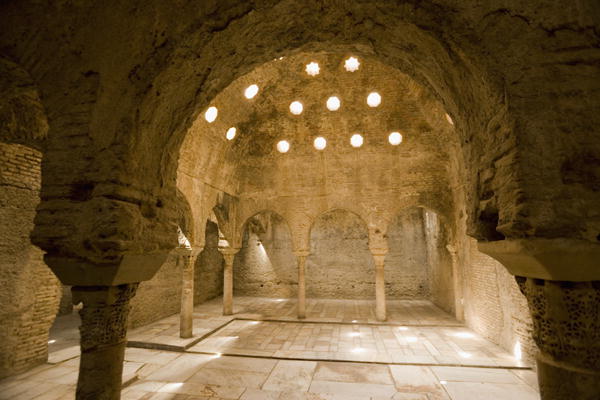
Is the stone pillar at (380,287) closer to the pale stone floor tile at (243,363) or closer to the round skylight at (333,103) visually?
the pale stone floor tile at (243,363)

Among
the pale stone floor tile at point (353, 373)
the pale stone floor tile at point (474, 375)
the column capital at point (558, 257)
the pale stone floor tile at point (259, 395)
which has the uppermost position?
the column capital at point (558, 257)

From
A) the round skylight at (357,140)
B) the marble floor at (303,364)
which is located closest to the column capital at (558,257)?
the marble floor at (303,364)

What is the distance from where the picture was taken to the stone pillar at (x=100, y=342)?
2.92 m

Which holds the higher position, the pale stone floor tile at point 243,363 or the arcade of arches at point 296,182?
the arcade of arches at point 296,182

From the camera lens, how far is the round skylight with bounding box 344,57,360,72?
34.1ft

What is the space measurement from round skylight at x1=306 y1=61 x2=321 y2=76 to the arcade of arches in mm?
78

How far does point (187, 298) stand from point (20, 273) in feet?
12.9

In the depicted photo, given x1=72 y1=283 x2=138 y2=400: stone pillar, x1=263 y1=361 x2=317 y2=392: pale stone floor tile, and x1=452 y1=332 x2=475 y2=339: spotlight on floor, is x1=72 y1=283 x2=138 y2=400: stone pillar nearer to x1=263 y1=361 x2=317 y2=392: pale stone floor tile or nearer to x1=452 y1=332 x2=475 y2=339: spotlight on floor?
x1=263 y1=361 x2=317 y2=392: pale stone floor tile

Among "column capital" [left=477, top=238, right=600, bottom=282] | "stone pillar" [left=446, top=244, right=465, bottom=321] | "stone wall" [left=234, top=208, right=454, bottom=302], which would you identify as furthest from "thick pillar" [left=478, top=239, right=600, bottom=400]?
"stone wall" [left=234, top=208, right=454, bottom=302]

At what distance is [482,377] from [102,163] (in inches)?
290

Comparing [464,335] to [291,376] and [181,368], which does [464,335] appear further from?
[181,368]

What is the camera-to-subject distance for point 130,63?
3.17m

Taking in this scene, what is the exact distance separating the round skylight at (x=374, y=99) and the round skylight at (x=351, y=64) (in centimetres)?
104

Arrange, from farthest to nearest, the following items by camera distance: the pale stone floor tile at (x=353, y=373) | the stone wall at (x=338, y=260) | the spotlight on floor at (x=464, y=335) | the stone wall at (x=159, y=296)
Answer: the stone wall at (x=338, y=260), the stone wall at (x=159, y=296), the spotlight on floor at (x=464, y=335), the pale stone floor tile at (x=353, y=373)
